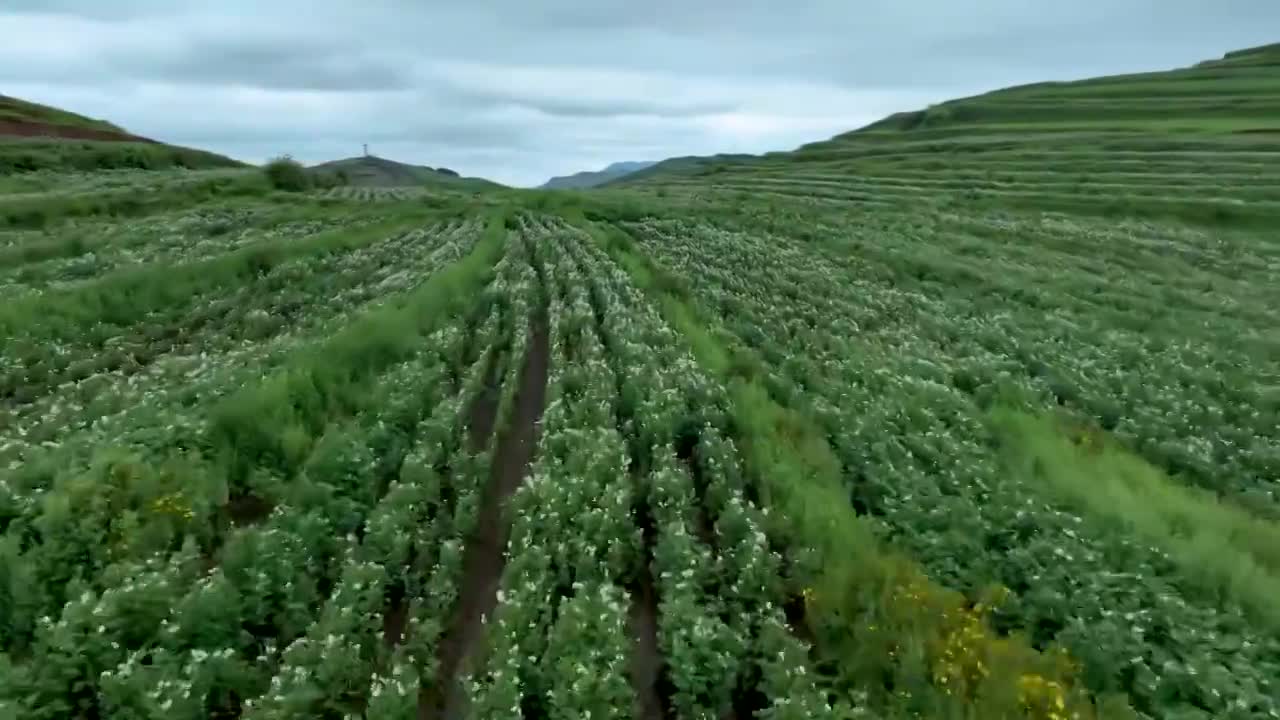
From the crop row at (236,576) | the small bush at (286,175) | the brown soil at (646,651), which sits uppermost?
the small bush at (286,175)

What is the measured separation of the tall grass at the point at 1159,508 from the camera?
8617 millimetres

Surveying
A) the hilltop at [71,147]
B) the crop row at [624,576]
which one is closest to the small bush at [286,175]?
the hilltop at [71,147]

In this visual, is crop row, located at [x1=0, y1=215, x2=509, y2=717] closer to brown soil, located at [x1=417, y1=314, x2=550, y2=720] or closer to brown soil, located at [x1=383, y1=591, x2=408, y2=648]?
brown soil, located at [x1=383, y1=591, x2=408, y2=648]

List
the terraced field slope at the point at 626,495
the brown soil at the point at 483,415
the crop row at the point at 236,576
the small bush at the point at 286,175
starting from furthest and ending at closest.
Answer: the small bush at the point at 286,175, the brown soil at the point at 483,415, the terraced field slope at the point at 626,495, the crop row at the point at 236,576

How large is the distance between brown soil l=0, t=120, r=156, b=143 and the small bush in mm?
18298

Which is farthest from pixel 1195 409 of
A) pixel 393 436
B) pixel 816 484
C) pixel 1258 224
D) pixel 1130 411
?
pixel 1258 224

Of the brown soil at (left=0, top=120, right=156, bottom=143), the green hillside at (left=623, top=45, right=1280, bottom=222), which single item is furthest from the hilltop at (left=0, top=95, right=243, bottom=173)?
the green hillside at (left=623, top=45, right=1280, bottom=222)

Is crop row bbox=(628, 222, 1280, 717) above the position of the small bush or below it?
below

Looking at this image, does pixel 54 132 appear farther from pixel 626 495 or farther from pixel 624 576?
pixel 624 576

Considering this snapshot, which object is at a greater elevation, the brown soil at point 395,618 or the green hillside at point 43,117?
the green hillside at point 43,117

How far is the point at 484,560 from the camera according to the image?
9.39 meters

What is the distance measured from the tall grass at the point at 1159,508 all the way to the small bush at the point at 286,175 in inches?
2314

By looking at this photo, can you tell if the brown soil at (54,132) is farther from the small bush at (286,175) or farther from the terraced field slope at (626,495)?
the terraced field slope at (626,495)

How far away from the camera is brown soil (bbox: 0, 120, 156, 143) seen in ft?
223
